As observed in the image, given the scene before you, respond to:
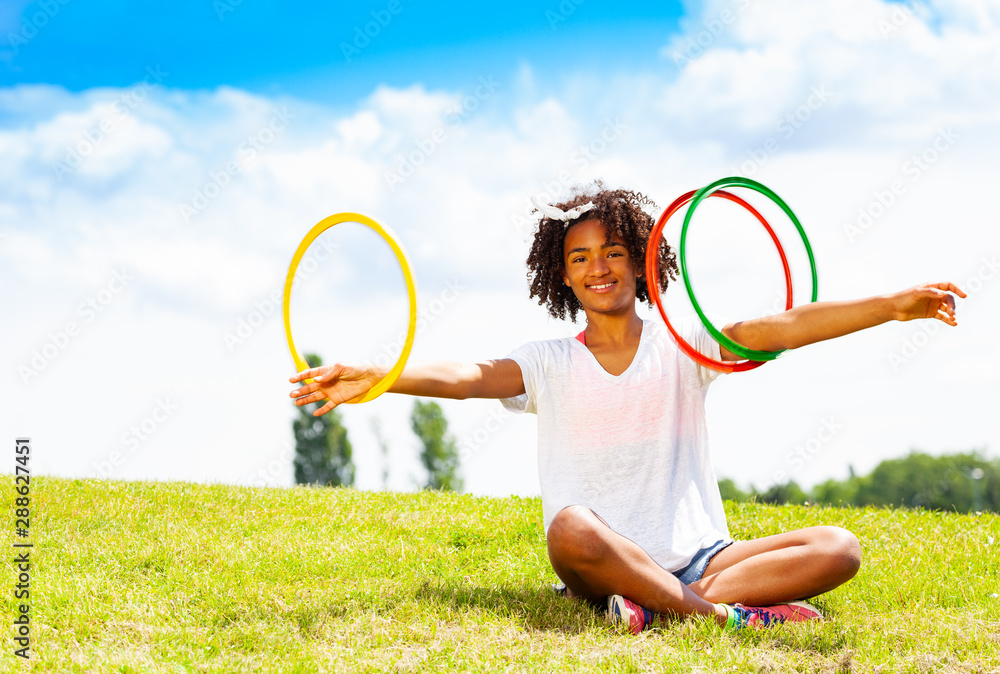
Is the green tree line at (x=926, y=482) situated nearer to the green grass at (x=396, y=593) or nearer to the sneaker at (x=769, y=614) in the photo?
the green grass at (x=396, y=593)

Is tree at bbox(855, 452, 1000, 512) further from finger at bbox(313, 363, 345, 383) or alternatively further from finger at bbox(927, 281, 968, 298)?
finger at bbox(313, 363, 345, 383)

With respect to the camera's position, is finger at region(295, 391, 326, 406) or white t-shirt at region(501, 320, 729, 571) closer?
finger at region(295, 391, 326, 406)

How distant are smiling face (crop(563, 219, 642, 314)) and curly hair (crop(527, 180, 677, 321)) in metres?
0.06

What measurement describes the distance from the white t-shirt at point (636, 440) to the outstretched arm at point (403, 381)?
0.31 m

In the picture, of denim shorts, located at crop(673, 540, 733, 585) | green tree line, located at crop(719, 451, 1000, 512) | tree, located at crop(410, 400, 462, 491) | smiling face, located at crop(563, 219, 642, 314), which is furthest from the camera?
green tree line, located at crop(719, 451, 1000, 512)

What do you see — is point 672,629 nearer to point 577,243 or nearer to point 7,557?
point 577,243

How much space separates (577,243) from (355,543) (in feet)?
9.75

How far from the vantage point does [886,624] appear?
5223 millimetres

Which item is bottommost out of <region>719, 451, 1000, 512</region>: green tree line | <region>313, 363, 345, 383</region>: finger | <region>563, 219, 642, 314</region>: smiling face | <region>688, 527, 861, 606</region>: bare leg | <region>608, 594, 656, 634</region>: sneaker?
<region>719, 451, 1000, 512</region>: green tree line

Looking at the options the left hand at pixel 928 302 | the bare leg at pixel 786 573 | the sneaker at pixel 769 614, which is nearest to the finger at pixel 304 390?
the bare leg at pixel 786 573

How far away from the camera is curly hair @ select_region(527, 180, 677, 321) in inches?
215

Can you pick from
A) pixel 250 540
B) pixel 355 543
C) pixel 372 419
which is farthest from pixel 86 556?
pixel 372 419

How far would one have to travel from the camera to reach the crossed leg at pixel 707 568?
4715mm

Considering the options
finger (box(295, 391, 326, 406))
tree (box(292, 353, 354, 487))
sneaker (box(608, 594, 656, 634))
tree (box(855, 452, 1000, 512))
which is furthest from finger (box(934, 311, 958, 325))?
tree (box(855, 452, 1000, 512))
